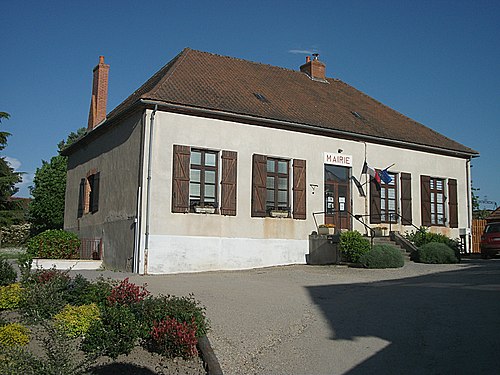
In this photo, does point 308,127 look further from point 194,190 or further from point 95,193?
point 95,193

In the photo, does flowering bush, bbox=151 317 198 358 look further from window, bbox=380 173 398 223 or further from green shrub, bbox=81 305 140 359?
window, bbox=380 173 398 223

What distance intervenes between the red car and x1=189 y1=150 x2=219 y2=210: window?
35.2ft

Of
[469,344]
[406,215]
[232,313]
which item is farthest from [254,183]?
[469,344]

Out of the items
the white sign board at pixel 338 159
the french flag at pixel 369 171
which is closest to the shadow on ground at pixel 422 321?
the white sign board at pixel 338 159

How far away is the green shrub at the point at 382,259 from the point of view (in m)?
17.4

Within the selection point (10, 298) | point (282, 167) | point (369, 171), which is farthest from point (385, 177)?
point (10, 298)

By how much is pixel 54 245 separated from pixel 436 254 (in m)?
12.7

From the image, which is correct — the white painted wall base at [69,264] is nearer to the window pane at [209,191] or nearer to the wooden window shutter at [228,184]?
the window pane at [209,191]

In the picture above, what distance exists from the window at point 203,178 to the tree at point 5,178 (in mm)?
18285

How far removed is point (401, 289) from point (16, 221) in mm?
27028

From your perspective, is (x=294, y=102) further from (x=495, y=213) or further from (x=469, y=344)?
(x=495, y=213)

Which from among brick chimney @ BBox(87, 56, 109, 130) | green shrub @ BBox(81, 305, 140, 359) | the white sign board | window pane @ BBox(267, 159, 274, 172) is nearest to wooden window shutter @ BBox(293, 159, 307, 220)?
window pane @ BBox(267, 159, 274, 172)

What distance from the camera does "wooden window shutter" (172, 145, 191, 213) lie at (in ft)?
57.1

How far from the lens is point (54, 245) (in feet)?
63.1
